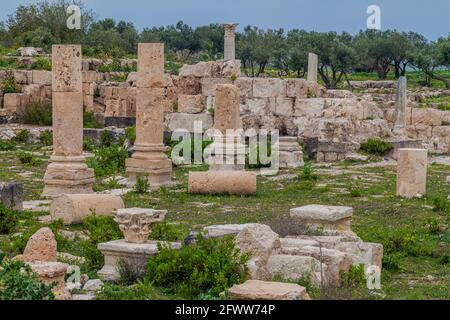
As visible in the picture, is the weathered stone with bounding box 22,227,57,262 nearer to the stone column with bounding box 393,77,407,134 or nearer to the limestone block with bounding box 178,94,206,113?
the limestone block with bounding box 178,94,206,113

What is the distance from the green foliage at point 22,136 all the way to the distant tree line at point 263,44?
32.3 ft

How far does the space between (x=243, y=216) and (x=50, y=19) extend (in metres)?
30.2

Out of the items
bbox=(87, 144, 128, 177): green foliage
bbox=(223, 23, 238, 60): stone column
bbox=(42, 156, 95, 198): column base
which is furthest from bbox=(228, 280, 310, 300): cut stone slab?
bbox=(223, 23, 238, 60): stone column

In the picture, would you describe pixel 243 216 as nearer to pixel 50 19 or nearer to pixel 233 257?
pixel 233 257

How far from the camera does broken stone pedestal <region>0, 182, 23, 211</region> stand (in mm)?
14398

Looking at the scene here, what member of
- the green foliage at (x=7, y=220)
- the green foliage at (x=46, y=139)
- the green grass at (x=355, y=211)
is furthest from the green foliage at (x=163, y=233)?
the green foliage at (x=46, y=139)

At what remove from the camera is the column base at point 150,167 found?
18375 mm

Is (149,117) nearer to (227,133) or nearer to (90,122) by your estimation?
(227,133)

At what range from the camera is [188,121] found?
27.1 metres

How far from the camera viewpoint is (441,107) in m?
34.2

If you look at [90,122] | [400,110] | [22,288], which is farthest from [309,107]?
[22,288]

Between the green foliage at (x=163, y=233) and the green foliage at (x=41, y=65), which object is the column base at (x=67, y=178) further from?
the green foliage at (x=41, y=65)

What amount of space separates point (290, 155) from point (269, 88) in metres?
5.33
